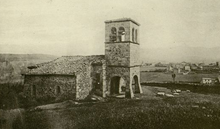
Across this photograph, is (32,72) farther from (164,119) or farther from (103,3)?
(164,119)

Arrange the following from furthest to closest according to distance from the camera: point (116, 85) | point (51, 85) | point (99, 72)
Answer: point (116, 85) → point (99, 72) → point (51, 85)

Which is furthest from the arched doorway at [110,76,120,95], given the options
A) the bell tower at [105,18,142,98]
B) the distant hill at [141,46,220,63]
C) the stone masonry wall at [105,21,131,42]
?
the distant hill at [141,46,220,63]

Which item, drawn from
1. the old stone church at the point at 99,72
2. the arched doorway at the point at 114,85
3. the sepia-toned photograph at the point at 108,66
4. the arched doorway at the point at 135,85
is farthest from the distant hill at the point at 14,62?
the arched doorway at the point at 135,85

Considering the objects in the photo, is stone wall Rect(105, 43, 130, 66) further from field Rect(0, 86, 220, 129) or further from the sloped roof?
field Rect(0, 86, 220, 129)

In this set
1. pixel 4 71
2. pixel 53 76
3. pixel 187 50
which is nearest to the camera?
pixel 187 50

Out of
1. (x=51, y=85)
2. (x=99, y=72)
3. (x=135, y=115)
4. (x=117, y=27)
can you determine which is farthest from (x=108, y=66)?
(x=135, y=115)

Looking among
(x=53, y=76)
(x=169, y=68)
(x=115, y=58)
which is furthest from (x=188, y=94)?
(x=53, y=76)

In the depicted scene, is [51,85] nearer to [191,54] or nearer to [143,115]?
[143,115]
